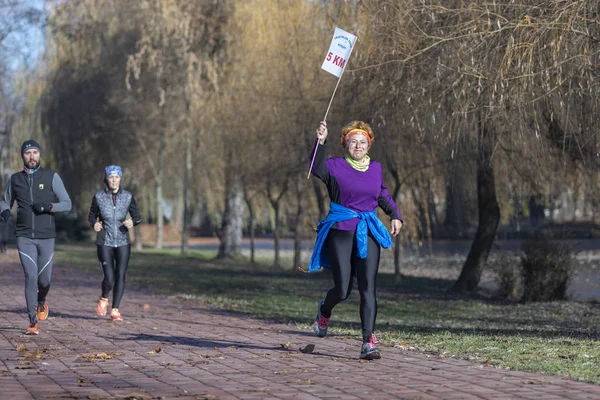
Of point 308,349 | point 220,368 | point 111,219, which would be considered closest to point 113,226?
point 111,219

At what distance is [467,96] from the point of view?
12.1m

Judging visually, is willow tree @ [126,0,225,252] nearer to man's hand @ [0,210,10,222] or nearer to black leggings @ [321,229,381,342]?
man's hand @ [0,210,10,222]

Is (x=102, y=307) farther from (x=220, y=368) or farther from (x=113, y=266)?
(x=220, y=368)

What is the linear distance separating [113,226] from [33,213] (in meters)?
1.52

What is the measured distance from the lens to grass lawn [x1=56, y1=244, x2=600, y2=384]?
8.87 metres

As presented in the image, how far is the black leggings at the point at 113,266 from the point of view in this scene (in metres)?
12.2

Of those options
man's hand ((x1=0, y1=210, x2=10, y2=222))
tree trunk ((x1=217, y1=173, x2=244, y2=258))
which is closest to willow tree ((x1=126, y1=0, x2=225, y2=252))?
tree trunk ((x1=217, y1=173, x2=244, y2=258))

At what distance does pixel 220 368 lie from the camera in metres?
8.05

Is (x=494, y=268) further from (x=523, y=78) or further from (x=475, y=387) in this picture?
(x=475, y=387)

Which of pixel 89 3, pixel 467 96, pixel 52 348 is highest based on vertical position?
pixel 89 3

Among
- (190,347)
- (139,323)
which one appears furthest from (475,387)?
(139,323)

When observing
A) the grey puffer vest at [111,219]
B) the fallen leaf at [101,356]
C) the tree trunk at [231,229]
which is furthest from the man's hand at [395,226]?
the tree trunk at [231,229]

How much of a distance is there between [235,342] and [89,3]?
97.5 feet

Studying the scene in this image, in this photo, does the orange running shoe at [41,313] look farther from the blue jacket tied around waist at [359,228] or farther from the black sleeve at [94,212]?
the blue jacket tied around waist at [359,228]
